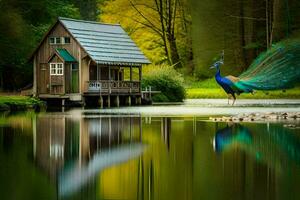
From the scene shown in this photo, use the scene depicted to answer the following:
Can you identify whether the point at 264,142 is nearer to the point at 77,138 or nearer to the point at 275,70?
the point at 77,138

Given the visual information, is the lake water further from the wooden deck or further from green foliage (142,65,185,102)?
green foliage (142,65,185,102)

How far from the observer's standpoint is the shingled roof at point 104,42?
183 feet

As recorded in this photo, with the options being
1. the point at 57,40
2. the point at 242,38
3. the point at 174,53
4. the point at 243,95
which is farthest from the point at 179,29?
the point at 57,40

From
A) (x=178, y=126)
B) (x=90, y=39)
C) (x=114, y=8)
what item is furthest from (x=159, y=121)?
(x=114, y=8)

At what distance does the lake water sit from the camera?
45.5 feet

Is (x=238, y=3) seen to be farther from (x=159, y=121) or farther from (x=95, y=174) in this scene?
(x=95, y=174)

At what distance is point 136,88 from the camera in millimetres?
58094

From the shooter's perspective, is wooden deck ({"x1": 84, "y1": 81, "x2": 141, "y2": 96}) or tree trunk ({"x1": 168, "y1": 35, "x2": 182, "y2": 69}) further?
tree trunk ({"x1": 168, "y1": 35, "x2": 182, "y2": 69})

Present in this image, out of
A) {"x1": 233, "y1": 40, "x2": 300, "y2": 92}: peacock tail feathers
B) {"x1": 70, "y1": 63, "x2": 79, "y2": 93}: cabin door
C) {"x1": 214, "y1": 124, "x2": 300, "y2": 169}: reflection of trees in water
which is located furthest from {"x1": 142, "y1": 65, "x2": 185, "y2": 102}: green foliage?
{"x1": 214, "y1": 124, "x2": 300, "y2": 169}: reflection of trees in water

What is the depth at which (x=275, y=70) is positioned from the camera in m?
43.1

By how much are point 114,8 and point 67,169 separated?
60960mm

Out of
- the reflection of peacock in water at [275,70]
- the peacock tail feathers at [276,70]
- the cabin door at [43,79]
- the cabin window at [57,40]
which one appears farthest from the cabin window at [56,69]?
the peacock tail feathers at [276,70]

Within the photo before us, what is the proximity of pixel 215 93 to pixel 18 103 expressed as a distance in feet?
69.5

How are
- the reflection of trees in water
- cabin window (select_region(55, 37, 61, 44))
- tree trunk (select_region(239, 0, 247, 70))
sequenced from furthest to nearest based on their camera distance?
tree trunk (select_region(239, 0, 247, 70)) < cabin window (select_region(55, 37, 61, 44)) < the reflection of trees in water
